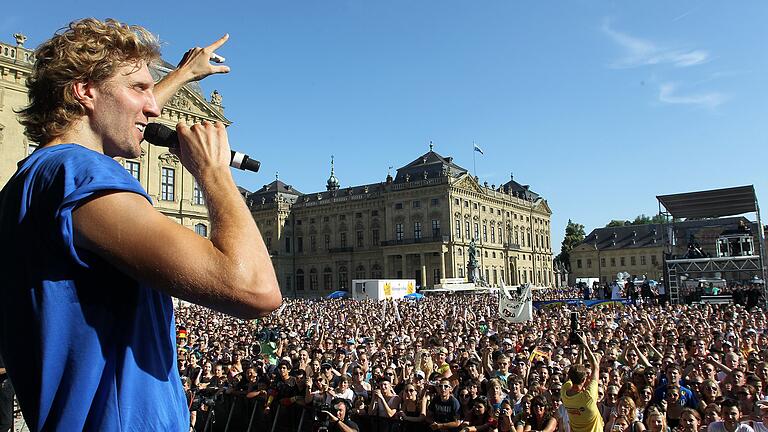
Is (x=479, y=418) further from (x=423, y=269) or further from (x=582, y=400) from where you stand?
(x=423, y=269)

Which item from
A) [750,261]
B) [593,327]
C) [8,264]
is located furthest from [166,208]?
[8,264]

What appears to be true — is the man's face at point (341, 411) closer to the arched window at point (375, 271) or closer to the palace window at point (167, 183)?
the palace window at point (167, 183)

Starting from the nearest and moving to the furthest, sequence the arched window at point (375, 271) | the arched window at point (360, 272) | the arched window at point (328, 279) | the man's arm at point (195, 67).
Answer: the man's arm at point (195, 67) < the arched window at point (375, 271) < the arched window at point (360, 272) < the arched window at point (328, 279)

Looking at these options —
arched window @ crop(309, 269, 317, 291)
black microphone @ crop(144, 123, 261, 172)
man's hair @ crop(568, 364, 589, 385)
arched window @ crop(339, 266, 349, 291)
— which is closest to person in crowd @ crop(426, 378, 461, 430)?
man's hair @ crop(568, 364, 589, 385)

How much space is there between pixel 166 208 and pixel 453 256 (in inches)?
1584

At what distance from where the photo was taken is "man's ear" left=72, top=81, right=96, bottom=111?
1.40 meters

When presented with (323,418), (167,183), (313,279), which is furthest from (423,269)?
(323,418)

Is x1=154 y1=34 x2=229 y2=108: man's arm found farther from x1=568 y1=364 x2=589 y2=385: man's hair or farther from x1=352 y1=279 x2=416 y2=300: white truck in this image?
x1=352 y1=279 x2=416 y2=300: white truck

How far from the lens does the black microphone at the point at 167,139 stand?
151cm

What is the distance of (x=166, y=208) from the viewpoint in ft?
128

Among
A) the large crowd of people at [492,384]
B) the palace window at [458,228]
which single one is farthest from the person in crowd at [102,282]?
the palace window at [458,228]

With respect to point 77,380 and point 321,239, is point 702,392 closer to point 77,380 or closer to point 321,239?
point 77,380

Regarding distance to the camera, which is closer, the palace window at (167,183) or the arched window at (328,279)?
the palace window at (167,183)

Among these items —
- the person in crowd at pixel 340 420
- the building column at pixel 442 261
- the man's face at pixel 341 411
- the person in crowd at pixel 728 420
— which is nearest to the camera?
the person in crowd at pixel 728 420
